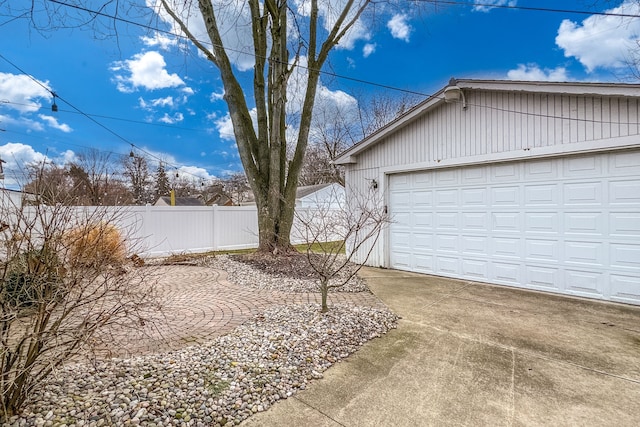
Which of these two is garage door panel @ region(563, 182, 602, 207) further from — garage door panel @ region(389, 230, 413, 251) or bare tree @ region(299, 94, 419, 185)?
bare tree @ region(299, 94, 419, 185)

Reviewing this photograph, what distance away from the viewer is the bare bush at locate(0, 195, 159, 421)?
1.87m

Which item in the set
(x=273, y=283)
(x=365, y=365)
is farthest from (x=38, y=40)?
(x=365, y=365)

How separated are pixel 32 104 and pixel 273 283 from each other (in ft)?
40.1

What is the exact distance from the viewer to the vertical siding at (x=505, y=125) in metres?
4.63

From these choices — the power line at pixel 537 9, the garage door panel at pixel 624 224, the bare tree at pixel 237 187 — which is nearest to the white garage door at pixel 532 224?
the garage door panel at pixel 624 224

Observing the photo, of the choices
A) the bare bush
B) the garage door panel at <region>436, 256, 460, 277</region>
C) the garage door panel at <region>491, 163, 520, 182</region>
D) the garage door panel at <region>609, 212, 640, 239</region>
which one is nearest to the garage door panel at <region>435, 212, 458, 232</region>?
the garage door panel at <region>436, 256, 460, 277</region>

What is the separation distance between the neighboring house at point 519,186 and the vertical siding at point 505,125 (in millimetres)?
16

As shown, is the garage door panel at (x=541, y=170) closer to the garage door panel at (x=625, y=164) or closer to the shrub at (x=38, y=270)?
the garage door panel at (x=625, y=164)

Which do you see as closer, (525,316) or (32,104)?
(525,316)

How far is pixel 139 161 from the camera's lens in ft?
94.8

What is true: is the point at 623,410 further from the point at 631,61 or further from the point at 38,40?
the point at 38,40

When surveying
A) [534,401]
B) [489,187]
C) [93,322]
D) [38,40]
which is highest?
[38,40]

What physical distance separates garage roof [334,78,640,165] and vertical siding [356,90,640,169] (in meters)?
0.18

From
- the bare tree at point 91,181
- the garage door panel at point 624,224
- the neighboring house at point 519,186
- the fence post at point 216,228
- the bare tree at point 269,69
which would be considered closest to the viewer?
the bare tree at point 91,181
